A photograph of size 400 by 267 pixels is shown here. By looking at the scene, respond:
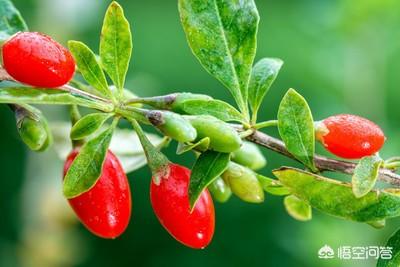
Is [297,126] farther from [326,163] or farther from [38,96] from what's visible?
[38,96]

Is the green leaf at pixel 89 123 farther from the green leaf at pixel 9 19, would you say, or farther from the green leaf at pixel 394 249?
the green leaf at pixel 394 249

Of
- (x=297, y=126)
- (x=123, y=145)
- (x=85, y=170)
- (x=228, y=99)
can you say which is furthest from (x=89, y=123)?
(x=228, y=99)

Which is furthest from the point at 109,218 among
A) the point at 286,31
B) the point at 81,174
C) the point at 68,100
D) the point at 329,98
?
the point at 286,31

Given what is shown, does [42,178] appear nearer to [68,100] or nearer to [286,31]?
[68,100]

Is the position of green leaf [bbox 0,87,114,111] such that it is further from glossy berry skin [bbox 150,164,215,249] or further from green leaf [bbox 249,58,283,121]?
green leaf [bbox 249,58,283,121]

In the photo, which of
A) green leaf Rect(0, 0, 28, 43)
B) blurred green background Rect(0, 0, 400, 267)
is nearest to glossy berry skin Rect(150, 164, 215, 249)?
green leaf Rect(0, 0, 28, 43)
